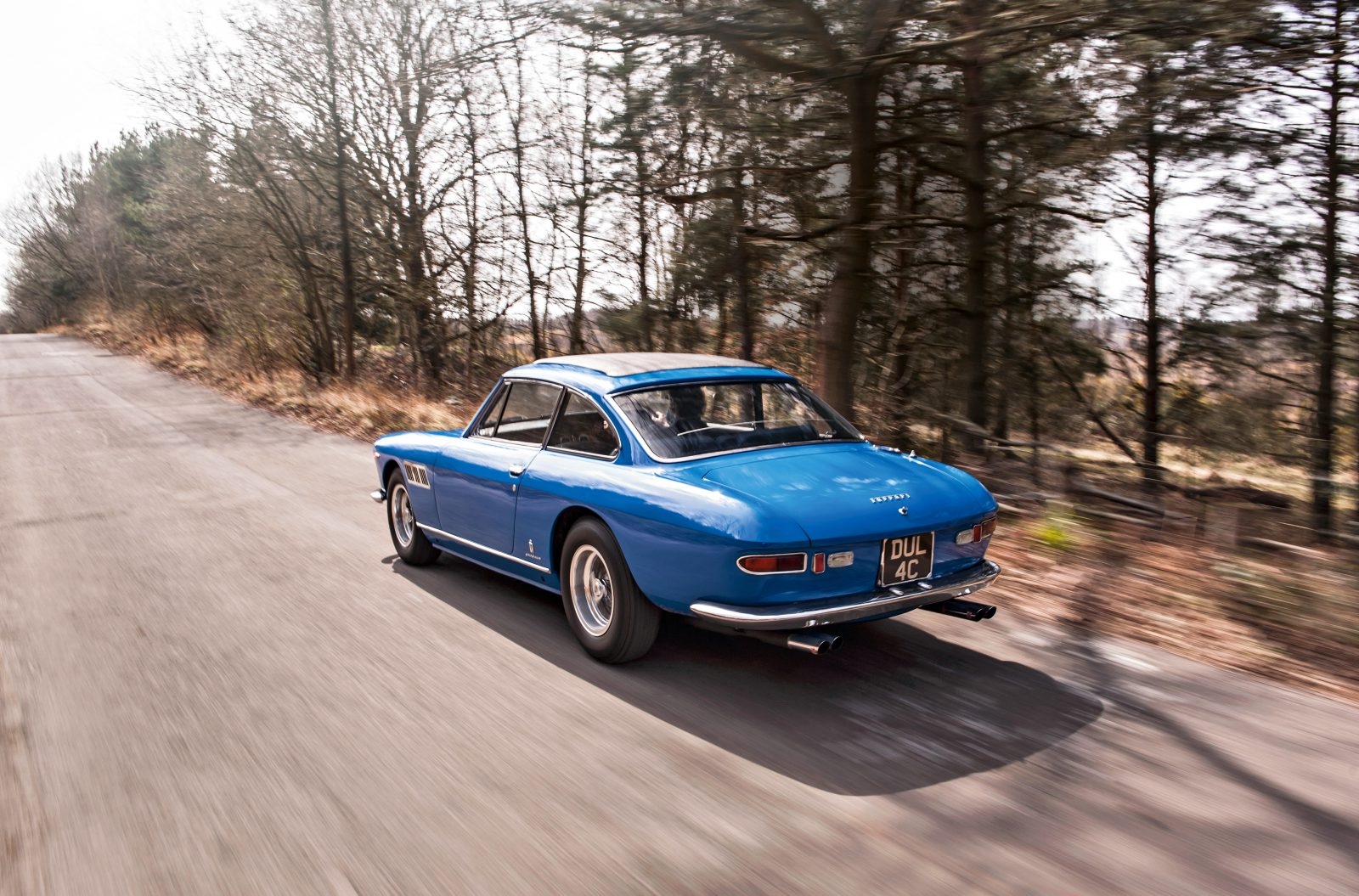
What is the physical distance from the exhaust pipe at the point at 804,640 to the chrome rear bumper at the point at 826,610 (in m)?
0.07

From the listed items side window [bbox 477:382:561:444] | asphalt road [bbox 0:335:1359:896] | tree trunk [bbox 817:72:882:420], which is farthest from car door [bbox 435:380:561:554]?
tree trunk [bbox 817:72:882:420]

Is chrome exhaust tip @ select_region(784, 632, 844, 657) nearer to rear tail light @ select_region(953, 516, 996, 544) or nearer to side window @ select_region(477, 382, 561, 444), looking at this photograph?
rear tail light @ select_region(953, 516, 996, 544)

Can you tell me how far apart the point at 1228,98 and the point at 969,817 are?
1005 cm

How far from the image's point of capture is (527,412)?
5801mm

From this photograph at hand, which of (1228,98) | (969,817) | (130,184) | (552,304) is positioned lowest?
(969,817)

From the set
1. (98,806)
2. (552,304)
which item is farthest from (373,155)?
(98,806)

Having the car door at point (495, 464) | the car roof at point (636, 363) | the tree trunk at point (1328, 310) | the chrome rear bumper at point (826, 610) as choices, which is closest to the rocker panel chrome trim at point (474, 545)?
the car door at point (495, 464)

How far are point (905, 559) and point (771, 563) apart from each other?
695 mm

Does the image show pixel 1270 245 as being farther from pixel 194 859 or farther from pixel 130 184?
pixel 130 184

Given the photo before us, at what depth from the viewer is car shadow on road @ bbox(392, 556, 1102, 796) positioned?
144 inches

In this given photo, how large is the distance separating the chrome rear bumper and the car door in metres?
1.67

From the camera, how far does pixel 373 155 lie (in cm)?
1942

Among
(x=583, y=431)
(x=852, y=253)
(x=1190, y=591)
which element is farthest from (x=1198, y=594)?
(x=852, y=253)

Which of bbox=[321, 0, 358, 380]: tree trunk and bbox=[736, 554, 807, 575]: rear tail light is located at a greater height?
bbox=[321, 0, 358, 380]: tree trunk
